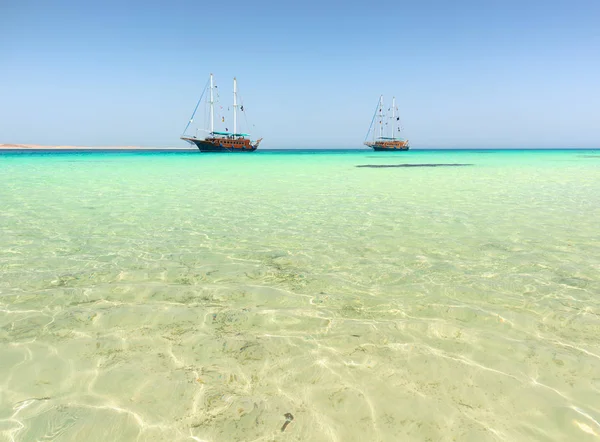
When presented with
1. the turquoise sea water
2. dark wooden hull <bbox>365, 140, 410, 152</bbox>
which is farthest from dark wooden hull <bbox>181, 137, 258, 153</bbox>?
the turquoise sea water

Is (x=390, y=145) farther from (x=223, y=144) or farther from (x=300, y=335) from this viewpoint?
(x=300, y=335)

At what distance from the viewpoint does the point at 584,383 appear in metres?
2.82

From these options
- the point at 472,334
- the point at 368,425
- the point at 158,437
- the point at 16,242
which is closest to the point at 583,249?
the point at 472,334

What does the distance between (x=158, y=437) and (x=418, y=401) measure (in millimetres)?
1723

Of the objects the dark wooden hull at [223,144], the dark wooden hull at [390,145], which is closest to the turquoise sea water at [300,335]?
the dark wooden hull at [223,144]

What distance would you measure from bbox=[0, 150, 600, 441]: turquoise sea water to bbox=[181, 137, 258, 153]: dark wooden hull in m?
86.1

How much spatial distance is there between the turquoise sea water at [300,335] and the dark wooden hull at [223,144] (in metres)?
86.1

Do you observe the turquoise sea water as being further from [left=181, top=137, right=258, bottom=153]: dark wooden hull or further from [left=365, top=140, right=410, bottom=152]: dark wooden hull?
[left=365, top=140, right=410, bottom=152]: dark wooden hull

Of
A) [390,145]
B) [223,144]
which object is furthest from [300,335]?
[390,145]

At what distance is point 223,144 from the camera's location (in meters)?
90.8

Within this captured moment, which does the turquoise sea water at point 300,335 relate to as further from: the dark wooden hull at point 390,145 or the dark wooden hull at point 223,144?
the dark wooden hull at point 390,145

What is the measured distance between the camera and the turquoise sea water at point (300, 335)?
2447 mm

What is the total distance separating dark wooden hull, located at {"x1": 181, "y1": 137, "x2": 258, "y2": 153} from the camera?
90.2m

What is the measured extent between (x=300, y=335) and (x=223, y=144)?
91281 millimetres
